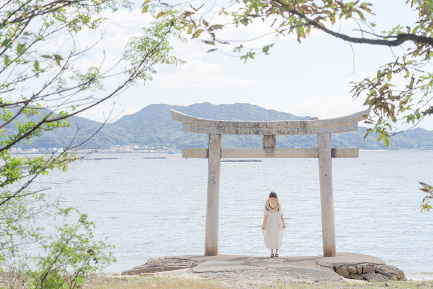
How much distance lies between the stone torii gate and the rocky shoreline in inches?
30.6

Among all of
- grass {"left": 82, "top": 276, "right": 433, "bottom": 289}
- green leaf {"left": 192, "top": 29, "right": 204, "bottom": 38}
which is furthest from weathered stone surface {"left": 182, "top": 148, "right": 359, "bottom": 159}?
green leaf {"left": 192, "top": 29, "right": 204, "bottom": 38}

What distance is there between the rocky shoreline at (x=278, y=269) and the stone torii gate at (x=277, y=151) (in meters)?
0.78

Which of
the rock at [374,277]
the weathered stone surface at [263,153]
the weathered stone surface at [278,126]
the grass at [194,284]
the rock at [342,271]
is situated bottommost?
the rock at [374,277]

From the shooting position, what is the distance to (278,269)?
31.7 feet

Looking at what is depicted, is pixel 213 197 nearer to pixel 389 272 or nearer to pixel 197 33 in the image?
pixel 389 272

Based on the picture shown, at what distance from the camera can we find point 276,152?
38.1ft

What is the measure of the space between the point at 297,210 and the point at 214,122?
25676 mm

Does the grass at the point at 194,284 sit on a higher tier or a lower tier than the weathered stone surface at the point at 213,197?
lower

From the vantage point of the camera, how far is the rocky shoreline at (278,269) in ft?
29.8

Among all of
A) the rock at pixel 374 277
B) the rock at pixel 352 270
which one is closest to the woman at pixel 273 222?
the rock at pixel 352 270

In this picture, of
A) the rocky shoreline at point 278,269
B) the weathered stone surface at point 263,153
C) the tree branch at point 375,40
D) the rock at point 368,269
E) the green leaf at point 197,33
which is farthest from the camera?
the weathered stone surface at point 263,153

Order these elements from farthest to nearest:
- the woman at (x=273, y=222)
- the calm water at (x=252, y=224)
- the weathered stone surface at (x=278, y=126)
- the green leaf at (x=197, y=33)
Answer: the calm water at (x=252, y=224), the woman at (x=273, y=222), the weathered stone surface at (x=278, y=126), the green leaf at (x=197, y=33)

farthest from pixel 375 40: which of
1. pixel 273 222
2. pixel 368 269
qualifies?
Result: pixel 273 222

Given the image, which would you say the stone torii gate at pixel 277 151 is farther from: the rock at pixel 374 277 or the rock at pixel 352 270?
the rock at pixel 374 277
